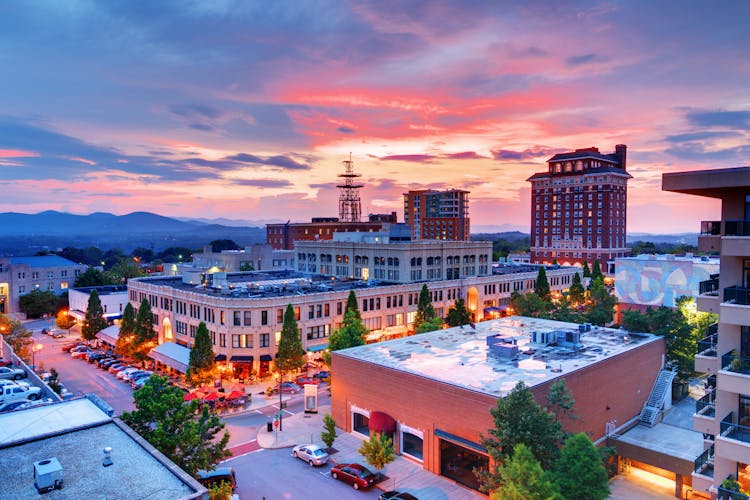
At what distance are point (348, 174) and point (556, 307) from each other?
118m

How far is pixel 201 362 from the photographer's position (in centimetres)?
5112

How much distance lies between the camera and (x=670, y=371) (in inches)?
1832

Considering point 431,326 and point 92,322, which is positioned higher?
point 431,326

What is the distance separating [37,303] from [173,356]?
202ft

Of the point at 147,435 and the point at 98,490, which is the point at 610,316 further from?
the point at 98,490

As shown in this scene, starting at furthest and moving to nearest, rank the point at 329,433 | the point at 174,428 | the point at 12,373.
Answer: the point at 12,373
the point at 329,433
the point at 174,428

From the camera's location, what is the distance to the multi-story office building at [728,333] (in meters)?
17.9

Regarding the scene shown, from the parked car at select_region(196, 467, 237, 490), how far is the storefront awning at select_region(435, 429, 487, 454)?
14.2m

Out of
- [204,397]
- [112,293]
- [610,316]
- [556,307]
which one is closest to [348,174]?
[112,293]

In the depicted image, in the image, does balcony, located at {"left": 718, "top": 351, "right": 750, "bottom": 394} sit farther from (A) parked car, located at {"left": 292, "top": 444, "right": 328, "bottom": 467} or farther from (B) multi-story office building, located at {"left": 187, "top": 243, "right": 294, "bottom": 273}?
(B) multi-story office building, located at {"left": 187, "top": 243, "right": 294, "bottom": 273}

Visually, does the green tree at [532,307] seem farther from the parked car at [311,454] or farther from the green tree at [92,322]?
the green tree at [92,322]

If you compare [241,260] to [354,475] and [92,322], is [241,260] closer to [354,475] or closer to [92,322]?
[92,322]

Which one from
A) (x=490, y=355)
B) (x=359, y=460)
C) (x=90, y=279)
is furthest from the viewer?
(x=90, y=279)

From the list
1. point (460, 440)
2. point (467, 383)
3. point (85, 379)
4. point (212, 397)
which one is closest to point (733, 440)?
point (467, 383)
